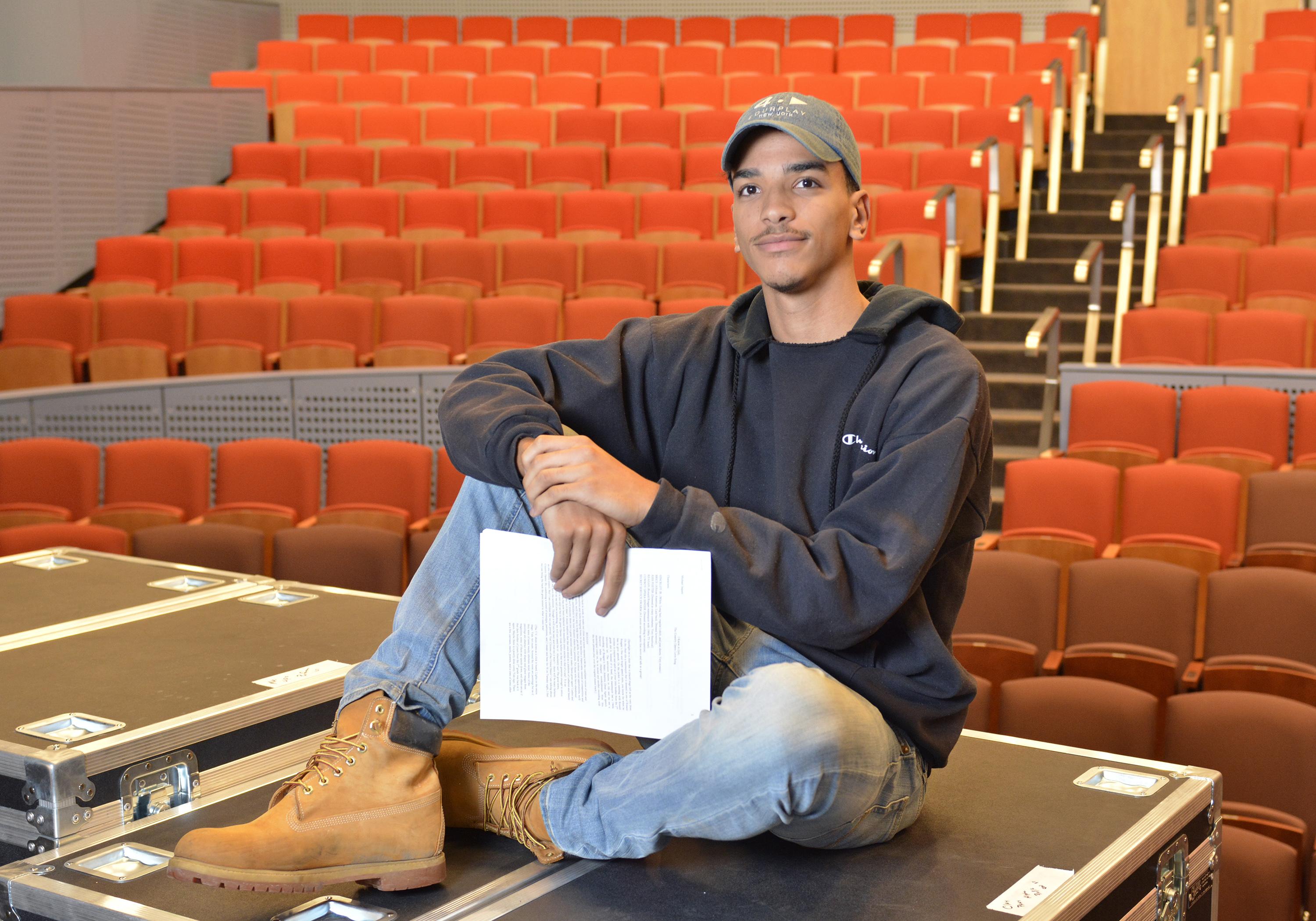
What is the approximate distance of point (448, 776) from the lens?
1.26 m

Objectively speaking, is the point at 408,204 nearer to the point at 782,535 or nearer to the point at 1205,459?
the point at 1205,459

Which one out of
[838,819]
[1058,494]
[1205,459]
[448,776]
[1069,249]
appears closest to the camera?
[838,819]

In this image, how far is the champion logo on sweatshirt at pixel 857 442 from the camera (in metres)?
1.25

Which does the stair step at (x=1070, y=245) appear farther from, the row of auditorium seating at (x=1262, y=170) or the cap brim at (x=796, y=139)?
the cap brim at (x=796, y=139)

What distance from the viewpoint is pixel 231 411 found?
169 inches

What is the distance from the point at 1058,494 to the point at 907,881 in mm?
2298

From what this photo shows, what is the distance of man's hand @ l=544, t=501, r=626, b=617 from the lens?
114 centimetres

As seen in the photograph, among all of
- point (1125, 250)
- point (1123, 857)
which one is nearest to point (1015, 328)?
point (1125, 250)

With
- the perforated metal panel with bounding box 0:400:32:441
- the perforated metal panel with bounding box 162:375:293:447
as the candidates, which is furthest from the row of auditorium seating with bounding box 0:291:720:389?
the perforated metal panel with bounding box 0:400:32:441

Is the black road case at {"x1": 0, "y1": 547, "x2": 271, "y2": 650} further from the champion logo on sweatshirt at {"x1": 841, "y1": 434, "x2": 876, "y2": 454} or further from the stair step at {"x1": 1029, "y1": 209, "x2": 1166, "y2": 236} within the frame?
the stair step at {"x1": 1029, "y1": 209, "x2": 1166, "y2": 236}

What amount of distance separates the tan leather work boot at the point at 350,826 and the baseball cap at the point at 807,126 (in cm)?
64

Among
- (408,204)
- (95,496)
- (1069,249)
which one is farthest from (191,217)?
(1069,249)

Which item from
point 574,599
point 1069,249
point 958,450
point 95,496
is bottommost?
point 95,496

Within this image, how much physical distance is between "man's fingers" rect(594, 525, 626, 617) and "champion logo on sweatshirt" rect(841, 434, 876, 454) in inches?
9.7
